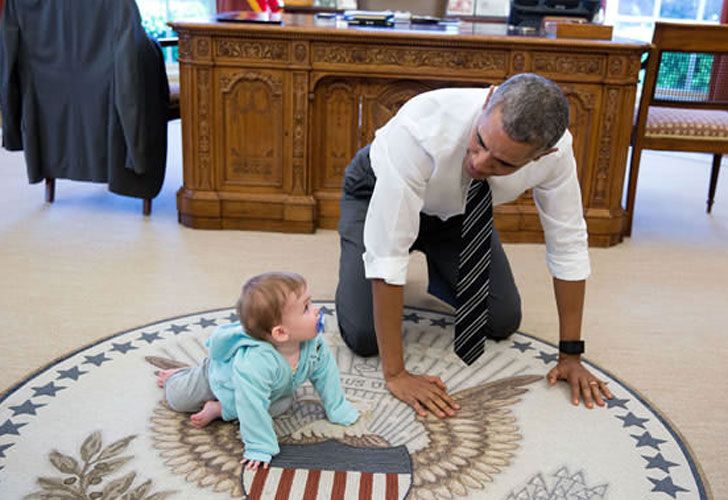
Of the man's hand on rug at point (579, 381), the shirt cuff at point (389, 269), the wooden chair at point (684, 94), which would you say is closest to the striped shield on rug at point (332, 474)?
the shirt cuff at point (389, 269)

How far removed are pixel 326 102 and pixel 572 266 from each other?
5.37ft

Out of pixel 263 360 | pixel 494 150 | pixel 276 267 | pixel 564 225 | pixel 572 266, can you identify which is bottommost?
pixel 276 267

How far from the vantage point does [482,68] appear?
3.23 m

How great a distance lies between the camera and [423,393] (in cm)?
204

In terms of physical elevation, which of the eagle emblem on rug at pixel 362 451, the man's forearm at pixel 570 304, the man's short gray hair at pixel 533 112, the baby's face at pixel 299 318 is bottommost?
the eagle emblem on rug at pixel 362 451

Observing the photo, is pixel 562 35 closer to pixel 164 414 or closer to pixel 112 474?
pixel 164 414

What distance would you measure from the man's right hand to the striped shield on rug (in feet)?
0.57

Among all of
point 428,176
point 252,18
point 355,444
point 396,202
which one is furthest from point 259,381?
point 252,18

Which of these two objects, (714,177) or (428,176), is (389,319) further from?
(714,177)

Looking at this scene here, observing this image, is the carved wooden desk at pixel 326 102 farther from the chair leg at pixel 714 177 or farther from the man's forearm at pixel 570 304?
the man's forearm at pixel 570 304

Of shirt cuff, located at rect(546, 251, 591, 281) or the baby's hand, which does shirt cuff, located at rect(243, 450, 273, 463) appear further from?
shirt cuff, located at rect(546, 251, 591, 281)

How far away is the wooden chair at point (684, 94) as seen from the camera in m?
3.31

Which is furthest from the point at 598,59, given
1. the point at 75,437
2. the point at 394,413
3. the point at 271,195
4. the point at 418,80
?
the point at 75,437

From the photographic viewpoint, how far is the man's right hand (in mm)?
2014
